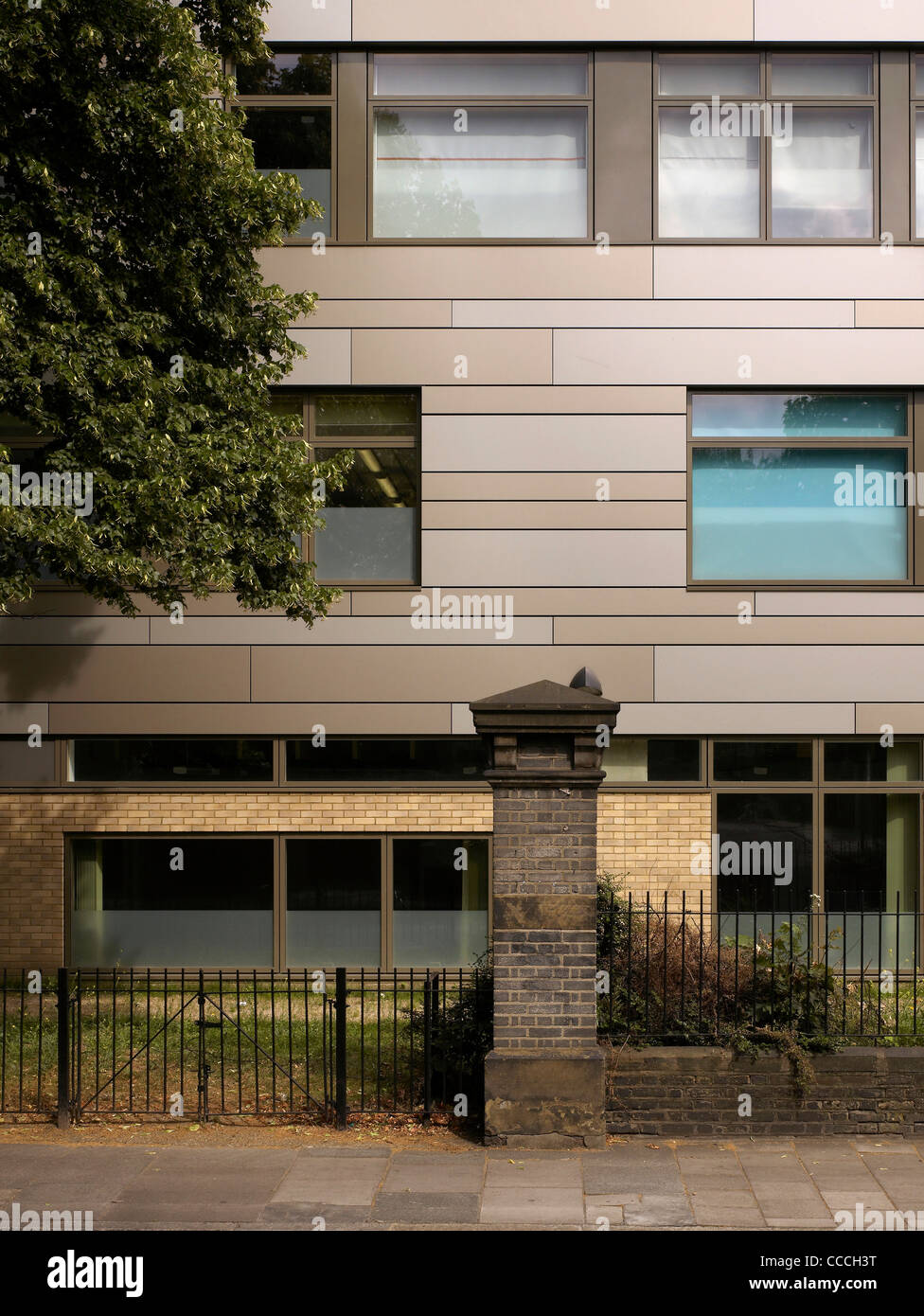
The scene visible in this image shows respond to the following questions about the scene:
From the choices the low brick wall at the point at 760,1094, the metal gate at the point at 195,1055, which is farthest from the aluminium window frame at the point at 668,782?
the low brick wall at the point at 760,1094

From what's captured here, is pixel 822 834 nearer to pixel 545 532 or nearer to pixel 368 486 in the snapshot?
pixel 545 532

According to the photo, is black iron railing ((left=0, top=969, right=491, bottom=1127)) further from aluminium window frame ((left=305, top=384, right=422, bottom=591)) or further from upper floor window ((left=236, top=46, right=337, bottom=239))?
upper floor window ((left=236, top=46, right=337, bottom=239))

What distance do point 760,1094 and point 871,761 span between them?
17.9 ft

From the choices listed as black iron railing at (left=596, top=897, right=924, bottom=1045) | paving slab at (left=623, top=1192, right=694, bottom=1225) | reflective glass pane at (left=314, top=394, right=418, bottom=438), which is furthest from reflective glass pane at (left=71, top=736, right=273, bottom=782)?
paving slab at (left=623, top=1192, right=694, bottom=1225)

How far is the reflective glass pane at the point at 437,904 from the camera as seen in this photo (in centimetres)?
1222

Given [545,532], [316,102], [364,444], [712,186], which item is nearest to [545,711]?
[545,532]

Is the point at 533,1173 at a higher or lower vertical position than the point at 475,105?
lower

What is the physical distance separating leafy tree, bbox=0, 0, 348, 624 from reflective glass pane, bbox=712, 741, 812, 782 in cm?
502

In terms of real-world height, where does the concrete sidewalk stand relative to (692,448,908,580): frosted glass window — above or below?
below

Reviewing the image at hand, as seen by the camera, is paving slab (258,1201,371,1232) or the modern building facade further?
the modern building facade

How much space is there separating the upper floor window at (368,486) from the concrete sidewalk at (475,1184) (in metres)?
6.32

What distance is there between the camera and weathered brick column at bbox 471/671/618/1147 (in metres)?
7.61

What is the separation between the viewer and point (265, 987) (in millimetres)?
11820

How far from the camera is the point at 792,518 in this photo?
12.4m
